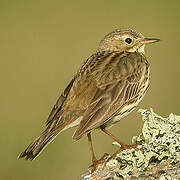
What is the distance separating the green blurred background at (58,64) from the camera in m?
10.1

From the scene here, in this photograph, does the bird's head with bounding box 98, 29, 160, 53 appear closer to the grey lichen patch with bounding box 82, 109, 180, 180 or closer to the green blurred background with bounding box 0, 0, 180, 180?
the green blurred background with bounding box 0, 0, 180, 180

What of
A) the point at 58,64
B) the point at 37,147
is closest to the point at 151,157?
the point at 37,147

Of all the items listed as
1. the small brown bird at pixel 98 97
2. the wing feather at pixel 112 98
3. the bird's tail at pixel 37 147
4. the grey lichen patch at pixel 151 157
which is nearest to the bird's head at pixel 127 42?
the small brown bird at pixel 98 97

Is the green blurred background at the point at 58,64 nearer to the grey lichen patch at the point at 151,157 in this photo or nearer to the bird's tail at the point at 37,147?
the bird's tail at the point at 37,147

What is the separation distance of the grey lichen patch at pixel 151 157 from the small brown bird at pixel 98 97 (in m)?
0.55

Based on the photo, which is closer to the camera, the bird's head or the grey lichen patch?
the grey lichen patch

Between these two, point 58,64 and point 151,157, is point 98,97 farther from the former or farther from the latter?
A: point 58,64

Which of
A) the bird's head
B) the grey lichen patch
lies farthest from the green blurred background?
the grey lichen patch

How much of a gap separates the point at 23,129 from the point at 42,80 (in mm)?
3192

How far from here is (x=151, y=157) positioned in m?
5.64

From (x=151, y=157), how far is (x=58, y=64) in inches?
401

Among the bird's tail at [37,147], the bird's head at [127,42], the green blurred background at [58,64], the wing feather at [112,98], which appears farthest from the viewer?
the green blurred background at [58,64]

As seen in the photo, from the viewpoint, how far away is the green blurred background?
398 inches

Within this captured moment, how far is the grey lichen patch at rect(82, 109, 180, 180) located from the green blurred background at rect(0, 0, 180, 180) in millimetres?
3329
